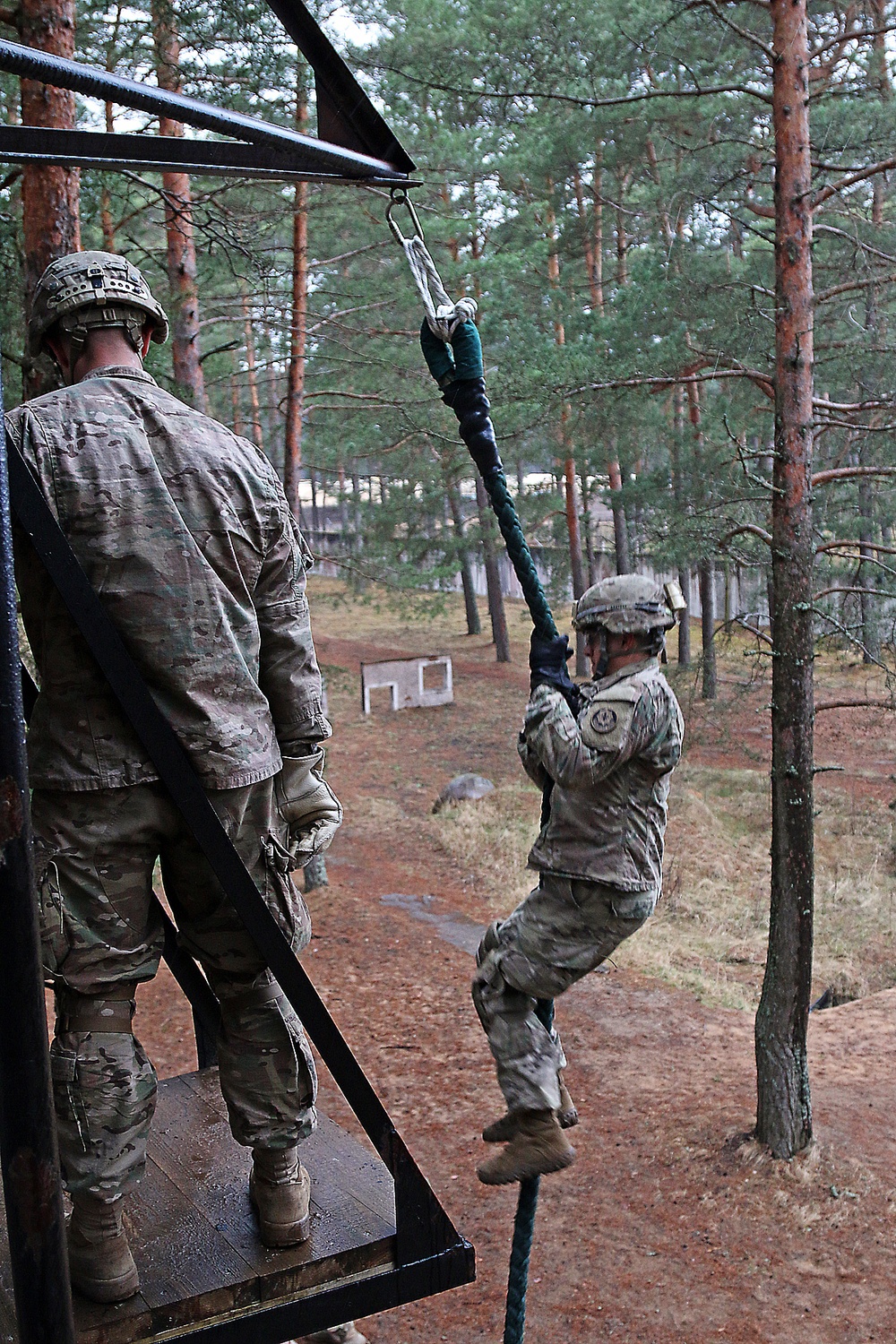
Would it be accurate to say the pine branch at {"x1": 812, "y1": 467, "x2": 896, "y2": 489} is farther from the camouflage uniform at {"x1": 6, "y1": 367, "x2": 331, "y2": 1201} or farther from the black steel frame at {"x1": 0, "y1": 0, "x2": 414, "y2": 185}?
the camouflage uniform at {"x1": 6, "y1": 367, "x2": 331, "y2": 1201}

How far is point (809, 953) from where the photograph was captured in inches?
292

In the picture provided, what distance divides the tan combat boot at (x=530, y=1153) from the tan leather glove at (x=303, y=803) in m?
1.27

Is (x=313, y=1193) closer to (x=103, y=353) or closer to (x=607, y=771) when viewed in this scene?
(x=607, y=771)

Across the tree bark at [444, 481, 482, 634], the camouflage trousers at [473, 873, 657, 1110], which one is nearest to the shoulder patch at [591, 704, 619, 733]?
the camouflage trousers at [473, 873, 657, 1110]

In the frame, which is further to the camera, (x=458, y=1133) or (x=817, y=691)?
(x=817, y=691)

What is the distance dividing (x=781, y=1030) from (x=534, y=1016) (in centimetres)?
452

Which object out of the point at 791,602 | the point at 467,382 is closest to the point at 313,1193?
the point at 467,382

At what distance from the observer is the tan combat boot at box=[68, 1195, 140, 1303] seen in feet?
7.30

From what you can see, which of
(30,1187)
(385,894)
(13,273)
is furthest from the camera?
(385,894)

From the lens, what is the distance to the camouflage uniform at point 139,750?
85.4 inches

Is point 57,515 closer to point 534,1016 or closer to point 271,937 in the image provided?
point 271,937

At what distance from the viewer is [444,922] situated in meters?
11.9

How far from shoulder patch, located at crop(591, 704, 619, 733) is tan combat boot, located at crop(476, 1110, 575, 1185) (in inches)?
44.2

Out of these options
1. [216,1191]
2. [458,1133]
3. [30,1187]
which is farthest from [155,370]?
[30,1187]
